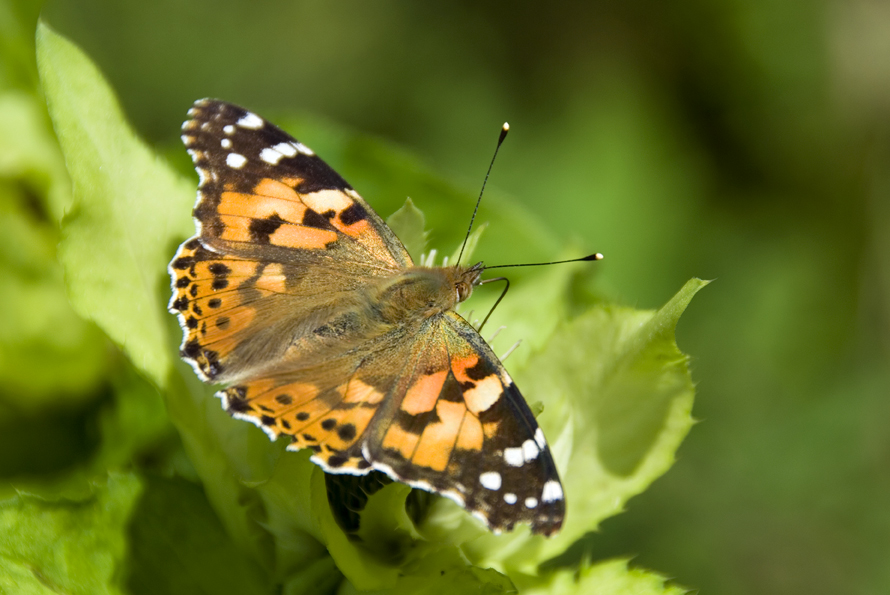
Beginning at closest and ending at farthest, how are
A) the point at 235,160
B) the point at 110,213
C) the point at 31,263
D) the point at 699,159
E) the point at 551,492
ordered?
the point at 551,492, the point at 110,213, the point at 235,160, the point at 31,263, the point at 699,159

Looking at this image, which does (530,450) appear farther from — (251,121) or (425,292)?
(251,121)

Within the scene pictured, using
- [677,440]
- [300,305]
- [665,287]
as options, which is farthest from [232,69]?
[677,440]

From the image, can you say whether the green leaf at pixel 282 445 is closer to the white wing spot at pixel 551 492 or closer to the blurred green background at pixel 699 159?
the white wing spot at pixel 551 492

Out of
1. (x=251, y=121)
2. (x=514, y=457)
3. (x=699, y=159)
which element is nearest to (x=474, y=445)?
(x=514, y=457)

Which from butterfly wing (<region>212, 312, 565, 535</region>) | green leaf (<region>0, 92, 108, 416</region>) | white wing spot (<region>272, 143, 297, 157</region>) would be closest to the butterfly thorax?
butterfly wing (<region>212, 312, 565, 535</region>)

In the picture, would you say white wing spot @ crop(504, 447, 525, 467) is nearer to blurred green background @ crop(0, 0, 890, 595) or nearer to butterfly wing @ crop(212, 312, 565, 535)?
butterfly wing @ crop(212, 312, 565, 535)

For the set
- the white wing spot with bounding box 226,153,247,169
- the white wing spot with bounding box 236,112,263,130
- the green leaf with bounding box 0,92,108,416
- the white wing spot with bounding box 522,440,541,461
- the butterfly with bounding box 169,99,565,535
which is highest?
the white wing spot with bounding box 236,112,263,130

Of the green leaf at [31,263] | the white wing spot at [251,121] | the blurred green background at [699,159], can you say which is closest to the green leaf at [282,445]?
the white wing spot at [251,121]
